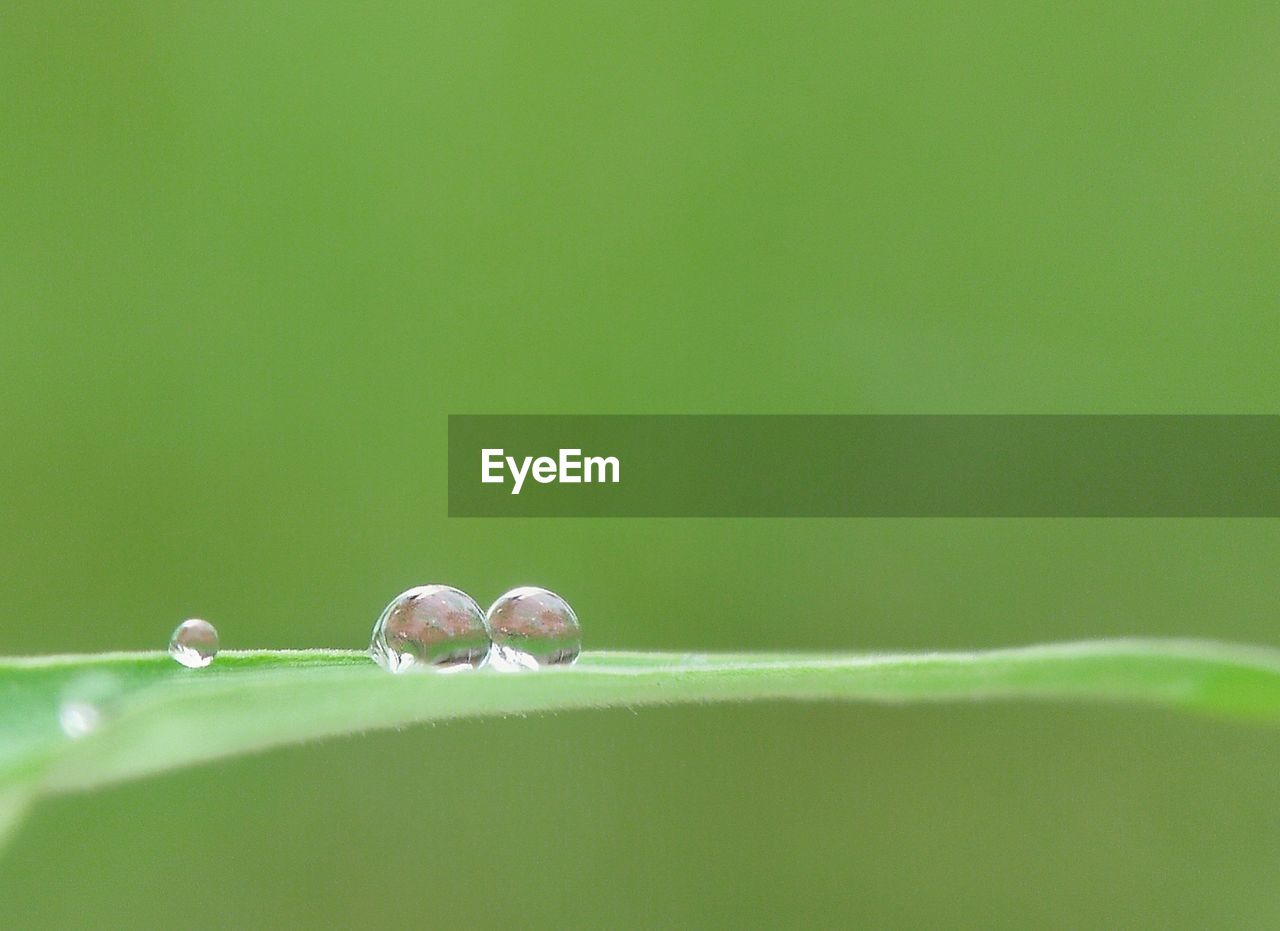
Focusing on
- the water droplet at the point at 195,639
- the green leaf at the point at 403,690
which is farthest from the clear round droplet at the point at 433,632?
the green leaf at the point at 403,690

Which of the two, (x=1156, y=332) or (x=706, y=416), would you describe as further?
(x=1156, y=332)

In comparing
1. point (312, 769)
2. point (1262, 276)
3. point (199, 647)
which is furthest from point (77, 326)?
point (1262, 276)

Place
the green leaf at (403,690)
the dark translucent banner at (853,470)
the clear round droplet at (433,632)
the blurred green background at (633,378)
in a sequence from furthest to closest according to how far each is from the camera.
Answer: the dark translucent banner at (853,470)
the blurred green background at (633,378)
the clear round droplet at (433,632)
the green leaf at (403,690)

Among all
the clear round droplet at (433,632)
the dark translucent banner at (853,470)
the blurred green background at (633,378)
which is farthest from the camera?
the dark translucent banner at (853,470)

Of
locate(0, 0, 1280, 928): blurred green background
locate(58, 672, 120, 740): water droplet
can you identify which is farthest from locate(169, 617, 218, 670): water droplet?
locate(0, 0, 1280, 928): blurred green background

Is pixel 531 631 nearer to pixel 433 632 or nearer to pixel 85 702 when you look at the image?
pixel 433 632

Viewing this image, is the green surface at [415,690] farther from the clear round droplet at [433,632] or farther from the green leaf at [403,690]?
the clear round droplet at [433,632]

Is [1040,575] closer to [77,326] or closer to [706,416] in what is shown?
[706,416]
